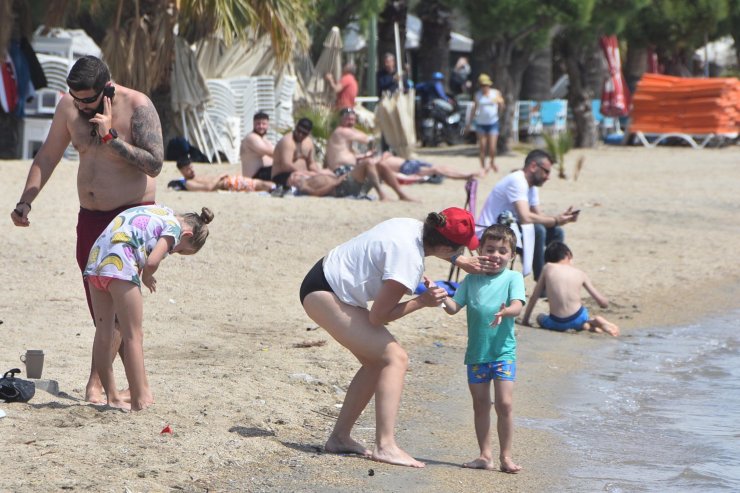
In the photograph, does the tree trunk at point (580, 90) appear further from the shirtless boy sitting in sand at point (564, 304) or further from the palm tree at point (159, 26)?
the shirtless boy sitting in sand at point (564, 304)

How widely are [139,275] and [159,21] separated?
11644 millimetres

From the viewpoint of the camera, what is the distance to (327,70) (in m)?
21.3

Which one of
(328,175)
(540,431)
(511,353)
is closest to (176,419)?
(511,353)

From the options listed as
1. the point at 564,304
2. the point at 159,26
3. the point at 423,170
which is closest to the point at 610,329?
the point at 564,304

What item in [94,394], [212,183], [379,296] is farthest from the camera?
[212,183]

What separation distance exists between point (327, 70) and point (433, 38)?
6.02 m

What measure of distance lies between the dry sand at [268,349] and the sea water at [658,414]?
170 millimetres

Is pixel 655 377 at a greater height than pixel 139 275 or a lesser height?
lesser

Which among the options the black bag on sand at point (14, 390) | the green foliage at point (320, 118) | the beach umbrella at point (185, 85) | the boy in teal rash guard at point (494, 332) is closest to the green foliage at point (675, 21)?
the green foliage at point (320, 118)

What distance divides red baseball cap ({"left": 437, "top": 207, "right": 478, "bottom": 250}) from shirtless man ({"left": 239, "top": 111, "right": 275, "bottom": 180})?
10.3m

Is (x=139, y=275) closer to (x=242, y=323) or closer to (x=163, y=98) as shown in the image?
(x=242, y=323)

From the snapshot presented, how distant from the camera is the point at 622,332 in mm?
9633

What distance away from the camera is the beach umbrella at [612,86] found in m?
28.7

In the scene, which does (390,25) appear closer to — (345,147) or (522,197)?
(345,147)
